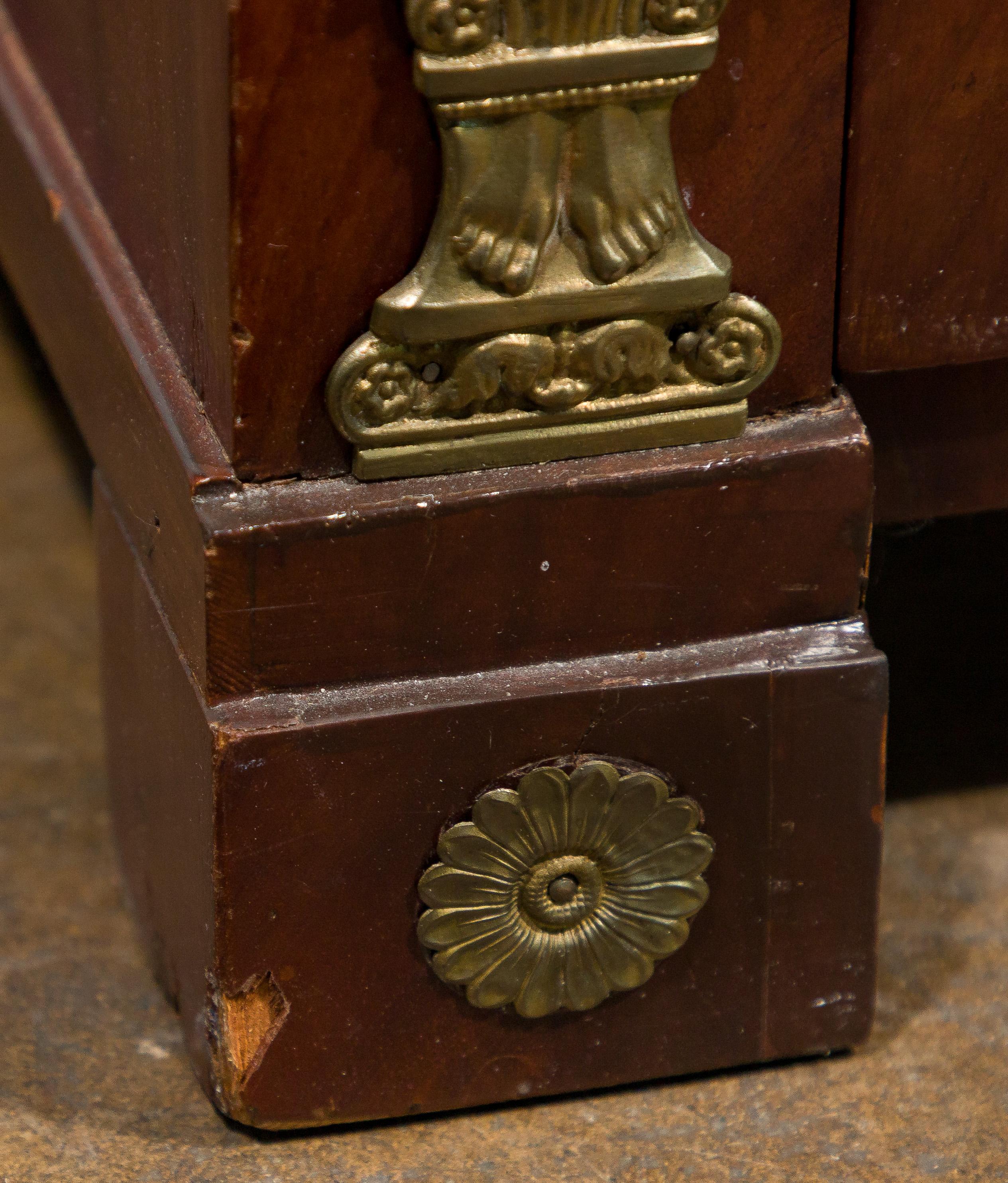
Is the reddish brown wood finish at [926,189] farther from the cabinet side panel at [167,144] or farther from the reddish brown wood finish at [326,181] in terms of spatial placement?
the cabinet side panel at [167,144]

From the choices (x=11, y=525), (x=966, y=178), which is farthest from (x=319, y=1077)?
(x=11, y=525)

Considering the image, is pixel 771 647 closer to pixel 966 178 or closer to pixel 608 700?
pixel 608 700

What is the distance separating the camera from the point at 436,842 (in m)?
1.16

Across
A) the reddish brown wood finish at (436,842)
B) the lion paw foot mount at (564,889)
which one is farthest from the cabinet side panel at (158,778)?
the lion paw foot mount at (564,889)

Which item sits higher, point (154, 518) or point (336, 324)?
point (336, 324)

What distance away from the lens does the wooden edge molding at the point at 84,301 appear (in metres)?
1.13

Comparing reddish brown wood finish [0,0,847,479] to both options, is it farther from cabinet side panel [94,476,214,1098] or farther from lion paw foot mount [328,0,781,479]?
cabinet side panel [94,476,214,1098]

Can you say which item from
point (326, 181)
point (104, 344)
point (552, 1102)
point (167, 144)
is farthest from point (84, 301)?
point (552, 1102)

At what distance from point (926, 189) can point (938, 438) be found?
0.19 m

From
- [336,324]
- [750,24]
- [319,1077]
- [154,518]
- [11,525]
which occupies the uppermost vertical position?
[750,24]

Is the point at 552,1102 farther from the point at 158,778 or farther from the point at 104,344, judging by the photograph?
the point at 104,344

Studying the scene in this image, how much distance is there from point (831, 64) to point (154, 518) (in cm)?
48

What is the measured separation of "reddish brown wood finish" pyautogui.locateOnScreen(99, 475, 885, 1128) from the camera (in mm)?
1125

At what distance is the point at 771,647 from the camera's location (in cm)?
118
